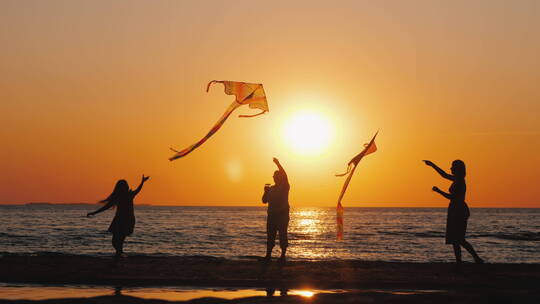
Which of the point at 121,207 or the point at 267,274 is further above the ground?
the point at 121,207

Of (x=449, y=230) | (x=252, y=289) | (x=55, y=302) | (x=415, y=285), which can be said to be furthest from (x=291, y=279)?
(x=55, y=302)

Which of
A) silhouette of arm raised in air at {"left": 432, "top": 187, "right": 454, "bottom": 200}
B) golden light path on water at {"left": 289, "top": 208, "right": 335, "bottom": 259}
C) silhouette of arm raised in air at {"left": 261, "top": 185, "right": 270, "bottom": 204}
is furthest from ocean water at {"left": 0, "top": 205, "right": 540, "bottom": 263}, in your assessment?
silhouette of arm raised in air at {"left": 432, "top": 187, "right": 454, "bottom": 200}

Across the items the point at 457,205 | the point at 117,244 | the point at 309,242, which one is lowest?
the point at 309,242

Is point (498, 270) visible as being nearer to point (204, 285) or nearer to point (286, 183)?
point (286, 183)

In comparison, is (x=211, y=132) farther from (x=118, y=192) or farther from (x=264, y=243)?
(x=264, y=243)

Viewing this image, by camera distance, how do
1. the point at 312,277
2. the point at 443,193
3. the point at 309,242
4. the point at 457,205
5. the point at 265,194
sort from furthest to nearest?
the point at 309,242
the point at 265,194
the point at 457,205
the point at 443,193
the point at 312,277

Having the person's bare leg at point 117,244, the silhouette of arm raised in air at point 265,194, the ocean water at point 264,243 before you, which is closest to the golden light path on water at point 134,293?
the person's bare leg at point 117,244

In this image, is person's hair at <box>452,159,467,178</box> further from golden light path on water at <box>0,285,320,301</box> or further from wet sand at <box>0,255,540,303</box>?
golden light path on water at <box>0,285,320,301</box>

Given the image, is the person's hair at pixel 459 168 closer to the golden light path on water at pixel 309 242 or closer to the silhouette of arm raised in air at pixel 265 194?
the silhouette of arm raised in air at pixel 265 194

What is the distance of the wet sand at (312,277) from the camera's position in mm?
11906

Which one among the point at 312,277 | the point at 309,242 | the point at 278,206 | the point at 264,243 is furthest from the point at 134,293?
the point at 309,242

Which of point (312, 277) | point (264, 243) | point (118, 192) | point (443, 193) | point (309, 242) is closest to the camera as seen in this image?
point (312, 277)

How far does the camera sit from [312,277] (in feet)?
48.6

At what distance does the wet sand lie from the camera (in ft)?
39.1
